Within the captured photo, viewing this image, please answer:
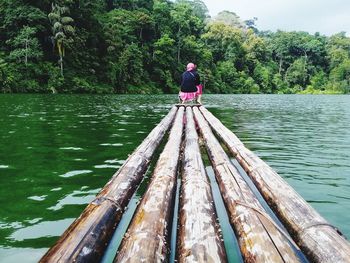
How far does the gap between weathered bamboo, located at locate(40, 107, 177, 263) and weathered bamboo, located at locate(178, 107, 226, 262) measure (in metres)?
0.59

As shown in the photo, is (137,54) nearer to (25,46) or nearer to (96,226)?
(25,46)

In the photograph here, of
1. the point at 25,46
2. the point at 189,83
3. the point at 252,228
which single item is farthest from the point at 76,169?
Result: the point at 25,46

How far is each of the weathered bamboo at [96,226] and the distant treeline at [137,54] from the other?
34798 millimetres

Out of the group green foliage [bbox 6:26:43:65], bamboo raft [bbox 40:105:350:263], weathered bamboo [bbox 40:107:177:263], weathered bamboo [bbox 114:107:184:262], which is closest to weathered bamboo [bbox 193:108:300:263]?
bamboo raft [bbox 40:105:350:263]

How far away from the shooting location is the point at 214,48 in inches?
3696

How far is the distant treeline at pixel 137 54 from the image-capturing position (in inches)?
1597

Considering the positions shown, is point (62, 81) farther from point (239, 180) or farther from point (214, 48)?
point (214, 48)

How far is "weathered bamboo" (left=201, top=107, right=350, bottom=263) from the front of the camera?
2.26 meters

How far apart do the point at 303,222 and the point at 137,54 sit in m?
54.8

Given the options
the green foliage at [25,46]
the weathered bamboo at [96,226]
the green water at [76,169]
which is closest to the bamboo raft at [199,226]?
the weathered bamboo at [96,226]

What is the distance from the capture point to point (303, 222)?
2752 millimetres

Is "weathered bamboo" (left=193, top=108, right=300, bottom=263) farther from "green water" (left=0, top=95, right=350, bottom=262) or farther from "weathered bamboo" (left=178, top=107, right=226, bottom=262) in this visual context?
"green water" (left=0, top=95, right=350, bottom=262)

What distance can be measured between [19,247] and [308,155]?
6179 mm

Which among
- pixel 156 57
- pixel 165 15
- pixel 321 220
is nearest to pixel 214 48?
pixel 165 15
